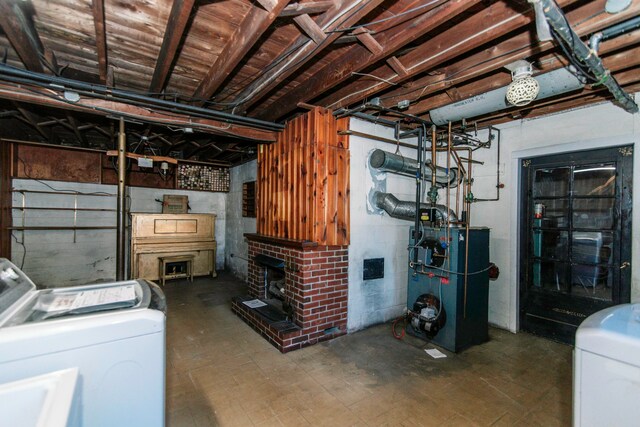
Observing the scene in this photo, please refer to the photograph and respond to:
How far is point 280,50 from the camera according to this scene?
8.08 feet

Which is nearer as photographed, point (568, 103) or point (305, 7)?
point (305, 7)

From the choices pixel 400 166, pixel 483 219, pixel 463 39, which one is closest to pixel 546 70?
pixel 463 39

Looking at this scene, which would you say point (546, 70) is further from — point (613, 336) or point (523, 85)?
point (613, 336)

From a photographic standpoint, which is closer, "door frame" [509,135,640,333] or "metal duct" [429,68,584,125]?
"metal duct" [429,68,584,125]

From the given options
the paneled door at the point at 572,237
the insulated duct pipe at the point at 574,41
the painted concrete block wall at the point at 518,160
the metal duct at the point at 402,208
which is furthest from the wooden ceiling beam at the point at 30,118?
the paneled door at the point at 572,237

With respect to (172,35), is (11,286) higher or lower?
lower

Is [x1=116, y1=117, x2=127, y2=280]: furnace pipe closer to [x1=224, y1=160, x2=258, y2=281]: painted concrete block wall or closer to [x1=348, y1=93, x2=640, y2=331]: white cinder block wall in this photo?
[x1=348, y1=93, x2=640, y2=331]: white cinder block wall

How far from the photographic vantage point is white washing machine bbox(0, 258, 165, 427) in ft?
3.44

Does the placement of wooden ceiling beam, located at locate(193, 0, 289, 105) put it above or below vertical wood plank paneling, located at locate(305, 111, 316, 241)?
above

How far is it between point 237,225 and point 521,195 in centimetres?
554

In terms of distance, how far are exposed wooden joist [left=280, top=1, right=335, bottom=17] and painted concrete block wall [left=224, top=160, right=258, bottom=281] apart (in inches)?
172

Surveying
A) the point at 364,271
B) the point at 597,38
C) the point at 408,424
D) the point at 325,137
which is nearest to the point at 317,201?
the point at 325,137

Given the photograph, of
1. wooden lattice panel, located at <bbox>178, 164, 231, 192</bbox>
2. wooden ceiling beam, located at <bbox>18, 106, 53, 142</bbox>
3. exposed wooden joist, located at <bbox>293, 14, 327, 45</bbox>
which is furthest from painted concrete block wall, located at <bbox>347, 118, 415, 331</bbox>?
wooden lattice panel, located at <bbox>178, 164, 231, 192</bbox>

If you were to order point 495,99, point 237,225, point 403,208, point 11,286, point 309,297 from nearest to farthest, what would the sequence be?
point 11,286 → point 495,99 → point 309,297 → point 403,208 → point 237,225
